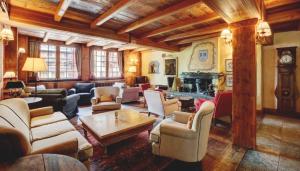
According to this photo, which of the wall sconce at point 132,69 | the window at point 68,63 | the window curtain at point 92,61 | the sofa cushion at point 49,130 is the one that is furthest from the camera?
the wall sconce at point 132,69

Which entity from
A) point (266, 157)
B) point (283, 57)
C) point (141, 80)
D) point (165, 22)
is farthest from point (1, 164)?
point (141, 80)

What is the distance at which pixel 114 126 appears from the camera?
8.80 ft

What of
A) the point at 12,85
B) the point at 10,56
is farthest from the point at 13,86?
the point at 10,56

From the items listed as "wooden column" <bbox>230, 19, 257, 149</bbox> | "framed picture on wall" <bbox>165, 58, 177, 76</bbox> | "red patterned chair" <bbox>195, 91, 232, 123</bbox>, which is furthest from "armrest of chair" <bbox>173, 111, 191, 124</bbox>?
"framed picture on wall" <bbox>165, 58, 177, 76</bbox>

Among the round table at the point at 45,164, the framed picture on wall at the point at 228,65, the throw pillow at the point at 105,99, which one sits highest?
the framed picture on wall at the point at 228,65

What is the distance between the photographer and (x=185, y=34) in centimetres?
521

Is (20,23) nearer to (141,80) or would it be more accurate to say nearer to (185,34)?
(185,34)

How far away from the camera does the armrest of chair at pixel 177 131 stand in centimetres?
198

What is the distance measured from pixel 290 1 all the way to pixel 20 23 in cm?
528

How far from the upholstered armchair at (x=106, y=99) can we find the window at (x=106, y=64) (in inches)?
141

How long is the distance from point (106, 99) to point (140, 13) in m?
2.57

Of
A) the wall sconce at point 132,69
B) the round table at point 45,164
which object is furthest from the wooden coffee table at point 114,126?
the wall sconce at point 132,69

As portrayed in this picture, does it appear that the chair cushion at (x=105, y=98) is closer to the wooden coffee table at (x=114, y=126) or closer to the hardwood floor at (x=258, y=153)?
the wooden coffee table at (x=114, y=126)

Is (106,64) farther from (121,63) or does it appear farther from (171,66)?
(171,66)
